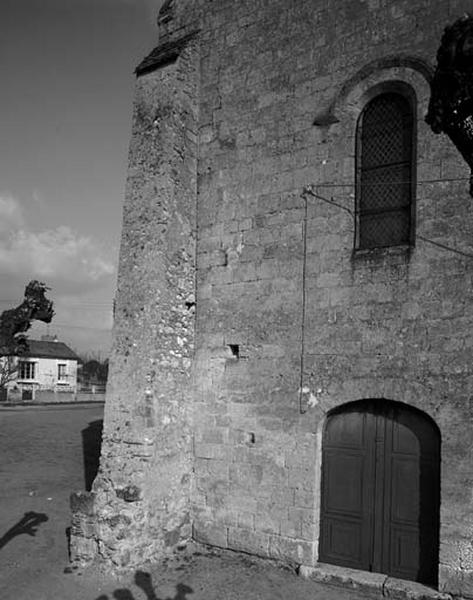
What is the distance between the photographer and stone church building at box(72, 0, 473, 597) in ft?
22.3

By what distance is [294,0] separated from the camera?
8.21m

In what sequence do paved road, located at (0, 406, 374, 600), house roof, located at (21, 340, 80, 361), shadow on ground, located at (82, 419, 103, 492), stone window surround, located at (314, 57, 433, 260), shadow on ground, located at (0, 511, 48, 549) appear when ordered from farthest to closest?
house roof, located at (21, 340, 80, 361) < shadow on ground, located at (82, 419, 103, 492) < shadow on ground, located at (0, 511, 48, 549) < stone window surround, located at (314, 57, 433, 260) < paved road, located at (0, 406, 374, 600)

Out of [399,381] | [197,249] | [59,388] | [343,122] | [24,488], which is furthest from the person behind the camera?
[59,388]

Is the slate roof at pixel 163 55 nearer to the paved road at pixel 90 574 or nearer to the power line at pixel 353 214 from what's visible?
the power line at pixel 353 214

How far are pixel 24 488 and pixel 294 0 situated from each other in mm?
9941

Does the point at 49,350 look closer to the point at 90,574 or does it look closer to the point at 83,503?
the point at 83,503

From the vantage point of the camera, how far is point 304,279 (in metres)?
7.78

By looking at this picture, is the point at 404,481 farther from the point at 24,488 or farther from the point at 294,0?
the point at 24,488

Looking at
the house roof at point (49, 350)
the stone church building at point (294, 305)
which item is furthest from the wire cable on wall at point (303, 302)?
the house roof at point (49, 350)

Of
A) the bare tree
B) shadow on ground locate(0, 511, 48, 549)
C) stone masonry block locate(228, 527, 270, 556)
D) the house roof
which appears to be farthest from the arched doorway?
the house roof

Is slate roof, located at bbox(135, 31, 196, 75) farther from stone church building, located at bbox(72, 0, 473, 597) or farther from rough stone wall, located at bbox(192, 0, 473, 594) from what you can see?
rough stone wall, located at bbox(192, 0, 473, 594)

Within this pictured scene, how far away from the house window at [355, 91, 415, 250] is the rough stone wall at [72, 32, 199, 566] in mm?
2636

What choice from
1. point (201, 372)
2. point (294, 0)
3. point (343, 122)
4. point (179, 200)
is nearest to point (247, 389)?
point (201, 372)

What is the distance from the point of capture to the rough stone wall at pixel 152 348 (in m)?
7.70
